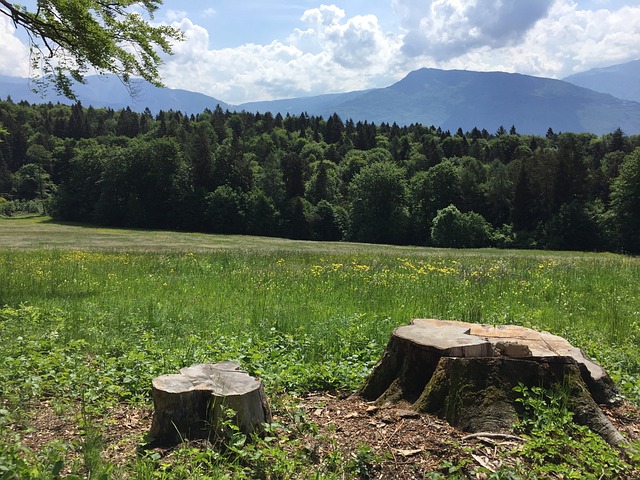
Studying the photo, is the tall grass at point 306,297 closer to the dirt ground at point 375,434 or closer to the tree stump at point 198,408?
the dirt ground at point 375,434

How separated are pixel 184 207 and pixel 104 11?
7569 centimetres

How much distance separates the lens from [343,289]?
12.5 metres

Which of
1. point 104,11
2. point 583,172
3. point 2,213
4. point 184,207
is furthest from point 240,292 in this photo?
point 2,213

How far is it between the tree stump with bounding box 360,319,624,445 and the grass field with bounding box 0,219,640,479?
30.6 inches

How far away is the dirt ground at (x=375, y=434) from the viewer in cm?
390

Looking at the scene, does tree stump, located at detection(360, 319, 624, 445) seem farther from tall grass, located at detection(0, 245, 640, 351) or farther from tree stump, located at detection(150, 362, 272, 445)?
tall grass, located at detection(0, 245, 640, 351)

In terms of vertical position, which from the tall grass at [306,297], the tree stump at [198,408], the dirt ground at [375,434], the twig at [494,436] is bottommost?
the tall grass at [306,297]

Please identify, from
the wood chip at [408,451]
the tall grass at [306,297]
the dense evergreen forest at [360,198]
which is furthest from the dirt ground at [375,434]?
the dense evergreen forest at [360,198]

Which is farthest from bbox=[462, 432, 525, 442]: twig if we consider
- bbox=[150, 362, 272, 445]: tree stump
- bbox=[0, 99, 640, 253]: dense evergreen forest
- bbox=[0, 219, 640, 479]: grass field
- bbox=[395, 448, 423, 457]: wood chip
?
bbox=[0, 99, 640, 253]: dense evergreen forest

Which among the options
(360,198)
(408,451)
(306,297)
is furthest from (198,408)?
(360,198)

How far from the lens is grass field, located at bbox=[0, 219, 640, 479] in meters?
5.66

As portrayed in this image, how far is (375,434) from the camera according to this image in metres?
4.38

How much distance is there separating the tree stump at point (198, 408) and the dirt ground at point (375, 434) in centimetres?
23

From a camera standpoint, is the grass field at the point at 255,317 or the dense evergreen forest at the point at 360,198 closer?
the grass field at the point at 255,317
